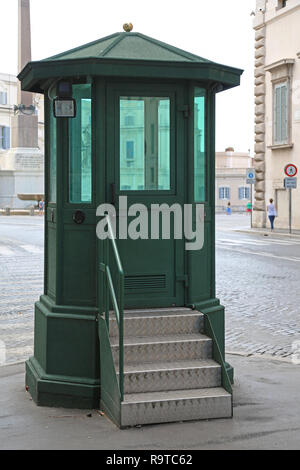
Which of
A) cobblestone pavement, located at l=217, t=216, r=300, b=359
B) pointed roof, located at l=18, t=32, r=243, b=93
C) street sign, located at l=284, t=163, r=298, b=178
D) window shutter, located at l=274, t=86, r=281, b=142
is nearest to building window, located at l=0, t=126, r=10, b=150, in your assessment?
window shutter, located at l=274, t=86, r=281, b=142

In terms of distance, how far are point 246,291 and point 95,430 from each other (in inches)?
359

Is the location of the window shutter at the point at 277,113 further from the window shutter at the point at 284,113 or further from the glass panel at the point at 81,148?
the glass panel at the point at 81,148

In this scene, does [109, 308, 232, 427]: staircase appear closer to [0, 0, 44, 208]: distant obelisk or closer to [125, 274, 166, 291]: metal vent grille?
[125, 274, 166, 291]: metal vent grille

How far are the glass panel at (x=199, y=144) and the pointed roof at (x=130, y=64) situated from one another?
18 cm

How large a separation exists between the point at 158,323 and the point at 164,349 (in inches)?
11.6

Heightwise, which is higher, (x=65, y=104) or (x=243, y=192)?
(x=243, y=192)

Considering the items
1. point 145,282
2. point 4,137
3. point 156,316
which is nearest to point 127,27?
point 145,282

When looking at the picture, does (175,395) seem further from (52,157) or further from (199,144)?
(52,157)

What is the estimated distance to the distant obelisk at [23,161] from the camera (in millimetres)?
58081

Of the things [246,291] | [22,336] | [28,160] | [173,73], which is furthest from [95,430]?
[28,160]

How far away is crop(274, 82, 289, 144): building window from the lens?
35812 millimetres

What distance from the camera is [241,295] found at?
1404cm

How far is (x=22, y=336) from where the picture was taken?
9.99 metres
